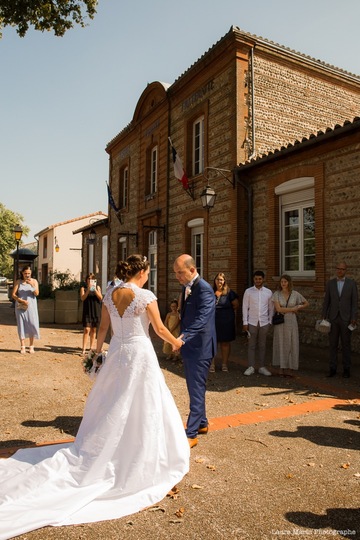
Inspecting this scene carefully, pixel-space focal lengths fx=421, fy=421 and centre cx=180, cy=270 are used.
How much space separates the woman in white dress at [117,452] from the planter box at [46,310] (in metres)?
11.9

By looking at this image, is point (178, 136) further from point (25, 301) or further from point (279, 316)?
point (279, 316)

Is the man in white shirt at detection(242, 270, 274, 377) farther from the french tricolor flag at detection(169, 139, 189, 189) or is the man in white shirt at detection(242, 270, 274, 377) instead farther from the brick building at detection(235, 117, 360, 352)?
the french tricolor flag at detection(169, 139, 189, 189)

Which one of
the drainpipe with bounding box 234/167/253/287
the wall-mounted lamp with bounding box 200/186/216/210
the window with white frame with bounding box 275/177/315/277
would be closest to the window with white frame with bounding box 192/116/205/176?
the wall-mounted lamp with bounding box 200/186/216/210

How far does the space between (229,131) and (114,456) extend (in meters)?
11.2

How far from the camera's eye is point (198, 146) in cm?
1503

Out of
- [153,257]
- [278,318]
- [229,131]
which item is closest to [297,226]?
[229,131]

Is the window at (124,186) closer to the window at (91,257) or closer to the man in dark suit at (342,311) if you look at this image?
the window at (91,257)

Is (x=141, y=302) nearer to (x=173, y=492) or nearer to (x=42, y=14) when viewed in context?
(x=173, y=492)

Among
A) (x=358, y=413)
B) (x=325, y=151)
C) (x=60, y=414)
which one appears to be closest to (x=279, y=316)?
(x=358, y=413)

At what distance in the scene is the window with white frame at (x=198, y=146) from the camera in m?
14.5

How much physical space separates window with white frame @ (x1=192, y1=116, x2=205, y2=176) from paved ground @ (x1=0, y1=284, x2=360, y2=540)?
333 inches

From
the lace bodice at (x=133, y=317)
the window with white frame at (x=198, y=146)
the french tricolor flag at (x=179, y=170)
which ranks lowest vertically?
the lace bodice at (x=133, y=317)

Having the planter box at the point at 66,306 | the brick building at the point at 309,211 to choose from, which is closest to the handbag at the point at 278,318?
the brick building at the point at 309,211

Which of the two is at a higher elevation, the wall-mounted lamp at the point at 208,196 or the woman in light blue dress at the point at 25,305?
the wall-mounted lamp at the point at 208,196
